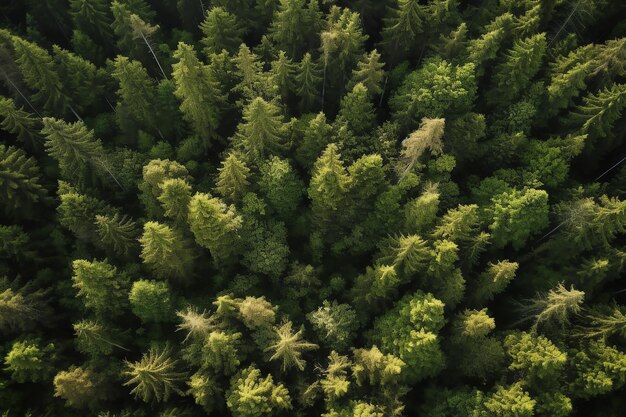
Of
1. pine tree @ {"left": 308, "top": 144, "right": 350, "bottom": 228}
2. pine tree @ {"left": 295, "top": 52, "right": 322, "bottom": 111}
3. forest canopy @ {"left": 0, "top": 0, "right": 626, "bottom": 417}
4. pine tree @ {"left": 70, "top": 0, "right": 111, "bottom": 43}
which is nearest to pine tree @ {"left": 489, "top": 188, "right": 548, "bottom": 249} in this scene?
forest canopy @ {"left": 0, "top": 0, "right": 626, "bottom": 417}

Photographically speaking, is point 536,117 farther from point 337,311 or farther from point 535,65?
point 337,311

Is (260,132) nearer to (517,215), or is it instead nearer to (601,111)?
(517,215)

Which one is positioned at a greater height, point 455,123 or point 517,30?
point 517,30

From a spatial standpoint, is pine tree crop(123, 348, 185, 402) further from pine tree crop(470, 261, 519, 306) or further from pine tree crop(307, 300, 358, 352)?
pine tree crop(470, 261, 519, 306)

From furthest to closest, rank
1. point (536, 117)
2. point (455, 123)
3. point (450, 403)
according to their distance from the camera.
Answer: point (536, 117), point (455, 123), point (450, 403)

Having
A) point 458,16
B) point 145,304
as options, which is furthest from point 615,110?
point 145,304

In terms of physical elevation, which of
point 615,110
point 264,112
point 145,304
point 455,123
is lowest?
point 145,304
